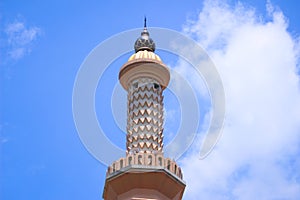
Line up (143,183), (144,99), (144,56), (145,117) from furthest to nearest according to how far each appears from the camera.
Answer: (144,56) < (144,99) < (145,117) < (143,183)

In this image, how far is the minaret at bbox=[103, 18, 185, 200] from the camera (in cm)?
1076

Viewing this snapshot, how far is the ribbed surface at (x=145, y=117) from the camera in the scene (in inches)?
450

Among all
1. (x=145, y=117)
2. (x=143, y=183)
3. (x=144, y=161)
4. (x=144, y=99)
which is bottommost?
(x=143, y=183)

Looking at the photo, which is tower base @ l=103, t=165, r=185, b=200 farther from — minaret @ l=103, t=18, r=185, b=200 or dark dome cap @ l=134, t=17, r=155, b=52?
dark dome cap @ l=134, t=17, r=155, b=52

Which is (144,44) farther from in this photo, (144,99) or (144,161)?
(144,161)

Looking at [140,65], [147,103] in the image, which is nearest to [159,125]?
[147,103]

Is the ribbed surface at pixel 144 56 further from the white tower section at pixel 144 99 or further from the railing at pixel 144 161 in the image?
the railing at pixel 144 161

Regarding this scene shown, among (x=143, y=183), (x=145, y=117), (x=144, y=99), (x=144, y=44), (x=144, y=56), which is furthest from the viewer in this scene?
(x=144, y=44)

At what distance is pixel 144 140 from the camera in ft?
37.5

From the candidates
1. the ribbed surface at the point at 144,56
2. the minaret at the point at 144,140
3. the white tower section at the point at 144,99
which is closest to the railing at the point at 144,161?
the minaret at the point at 144,140

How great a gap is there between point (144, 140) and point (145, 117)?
51 centimetres

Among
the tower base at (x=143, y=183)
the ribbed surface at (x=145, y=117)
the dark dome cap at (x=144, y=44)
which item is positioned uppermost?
the dark dome cap at (x=144, y=44)

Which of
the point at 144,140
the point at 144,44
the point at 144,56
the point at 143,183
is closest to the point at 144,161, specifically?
the point at 143,183

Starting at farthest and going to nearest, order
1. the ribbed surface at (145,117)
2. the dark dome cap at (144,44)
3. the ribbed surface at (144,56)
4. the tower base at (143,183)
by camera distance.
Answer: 1. the dark dome cap at (144,44)
2. the ribbed surface at (144,56)
3. the ribbed surface at (145,117)
4. the tower base at (143,183)
